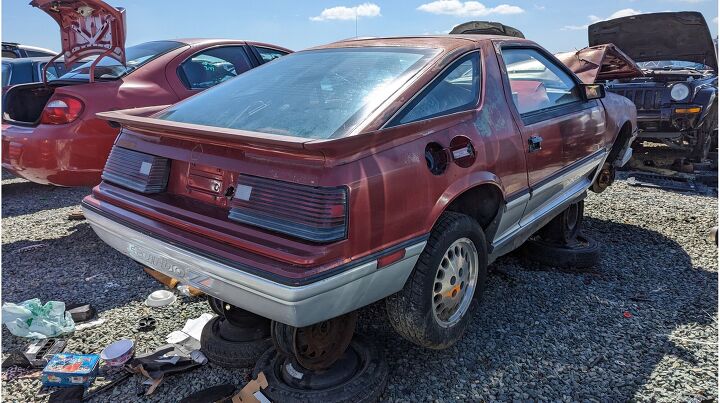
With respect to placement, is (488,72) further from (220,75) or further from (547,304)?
(220,75)

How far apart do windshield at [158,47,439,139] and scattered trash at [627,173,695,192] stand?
500 centimetres

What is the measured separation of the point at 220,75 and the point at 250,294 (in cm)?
366

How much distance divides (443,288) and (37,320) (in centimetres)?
233

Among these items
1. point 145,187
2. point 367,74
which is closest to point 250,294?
point 145,187

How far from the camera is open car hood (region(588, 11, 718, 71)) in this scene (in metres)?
7.89

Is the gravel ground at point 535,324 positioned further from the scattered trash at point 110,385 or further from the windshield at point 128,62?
the windshield at point 128,62

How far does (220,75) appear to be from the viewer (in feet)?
16.3

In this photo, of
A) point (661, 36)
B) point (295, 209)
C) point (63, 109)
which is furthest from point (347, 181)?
point (661, 36)

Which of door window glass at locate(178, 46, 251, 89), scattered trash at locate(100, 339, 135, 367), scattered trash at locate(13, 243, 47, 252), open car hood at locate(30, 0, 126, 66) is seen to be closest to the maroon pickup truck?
scattered trash at locate(100, 339, 135, 367)

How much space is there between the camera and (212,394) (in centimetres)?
226

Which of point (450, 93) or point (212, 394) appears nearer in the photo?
point (212, 394)

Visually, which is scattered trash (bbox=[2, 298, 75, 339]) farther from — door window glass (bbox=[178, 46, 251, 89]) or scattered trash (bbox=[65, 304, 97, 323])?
door window glass (bbox=[178, 46, 251, 89])

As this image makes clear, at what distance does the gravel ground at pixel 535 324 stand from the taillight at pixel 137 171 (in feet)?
3.06

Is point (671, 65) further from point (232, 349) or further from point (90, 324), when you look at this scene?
point (90, 324)
